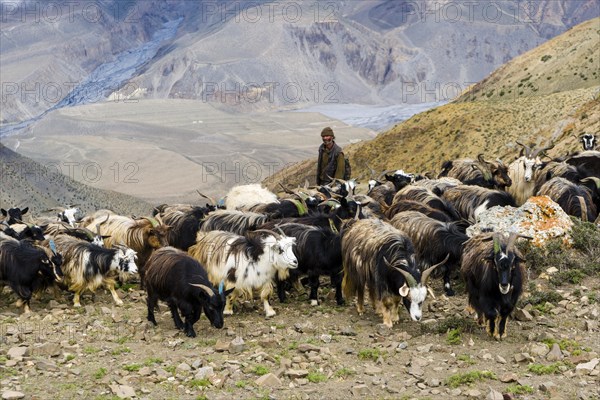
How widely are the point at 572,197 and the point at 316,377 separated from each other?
7172mm

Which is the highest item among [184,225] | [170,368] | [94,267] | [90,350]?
[184,225]

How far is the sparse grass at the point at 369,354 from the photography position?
8.81 m

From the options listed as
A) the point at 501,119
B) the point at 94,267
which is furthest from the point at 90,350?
the point at 501,119

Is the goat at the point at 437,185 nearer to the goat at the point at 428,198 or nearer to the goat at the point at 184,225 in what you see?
the goat at the point at 428,198

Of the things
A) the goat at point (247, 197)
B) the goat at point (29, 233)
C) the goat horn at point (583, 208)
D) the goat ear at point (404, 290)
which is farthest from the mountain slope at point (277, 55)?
the goat ear at point (404, 290)

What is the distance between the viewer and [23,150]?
101m

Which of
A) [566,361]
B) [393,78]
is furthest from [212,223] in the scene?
[393,78]

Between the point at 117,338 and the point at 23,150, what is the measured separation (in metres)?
97.4

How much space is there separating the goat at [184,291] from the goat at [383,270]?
180 cm

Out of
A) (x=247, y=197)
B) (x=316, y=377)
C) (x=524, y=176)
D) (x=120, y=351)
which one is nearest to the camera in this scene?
(x=316, y=377)

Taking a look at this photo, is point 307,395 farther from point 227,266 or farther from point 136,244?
point 136,244

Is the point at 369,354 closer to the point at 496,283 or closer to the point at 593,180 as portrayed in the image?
the point at 496,283

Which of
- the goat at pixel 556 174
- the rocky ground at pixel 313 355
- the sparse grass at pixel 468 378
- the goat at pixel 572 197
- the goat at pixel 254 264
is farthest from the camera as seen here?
the goat at pixel 556 174

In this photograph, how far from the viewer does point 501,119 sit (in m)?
47.7
